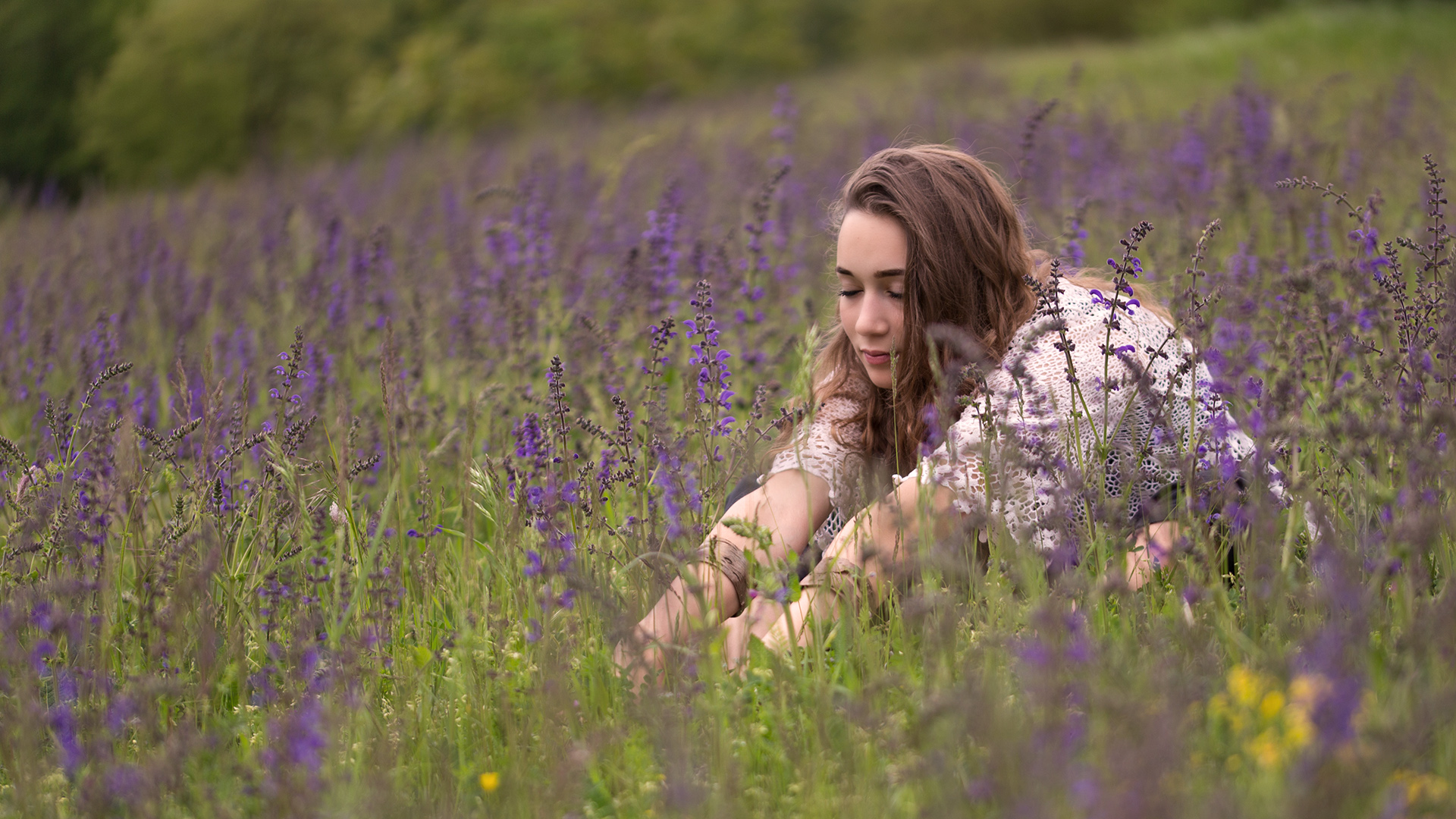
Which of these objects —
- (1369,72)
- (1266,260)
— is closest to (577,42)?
(1369,72)

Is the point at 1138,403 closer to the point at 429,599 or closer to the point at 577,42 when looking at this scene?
the point at 429,599

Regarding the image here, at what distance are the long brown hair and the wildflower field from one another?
31 centimetres

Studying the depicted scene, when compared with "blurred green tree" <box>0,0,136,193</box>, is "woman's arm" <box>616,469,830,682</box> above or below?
below

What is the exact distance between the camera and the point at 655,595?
7.78 feet

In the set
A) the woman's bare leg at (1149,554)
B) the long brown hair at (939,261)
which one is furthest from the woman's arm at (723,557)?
the woman's bare leg at (1149,554)

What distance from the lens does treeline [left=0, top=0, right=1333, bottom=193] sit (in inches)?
631

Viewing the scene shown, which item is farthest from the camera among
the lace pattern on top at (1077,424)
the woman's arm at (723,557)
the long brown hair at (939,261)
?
the long brown hair at (939,261)

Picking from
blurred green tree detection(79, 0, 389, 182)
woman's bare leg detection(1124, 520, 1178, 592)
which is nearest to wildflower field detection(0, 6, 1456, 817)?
woman's bare leg detection(1124, 520, 1178, 592)

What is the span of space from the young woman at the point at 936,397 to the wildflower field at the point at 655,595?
13cm

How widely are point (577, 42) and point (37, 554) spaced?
16041mm

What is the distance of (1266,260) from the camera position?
13.0 feet

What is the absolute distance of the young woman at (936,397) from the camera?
239 centimetres

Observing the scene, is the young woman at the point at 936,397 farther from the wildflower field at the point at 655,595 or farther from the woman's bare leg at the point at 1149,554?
the wildflower field at the point at 655,595

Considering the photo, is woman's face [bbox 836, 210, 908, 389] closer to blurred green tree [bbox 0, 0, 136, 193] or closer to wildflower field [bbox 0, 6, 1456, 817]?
wildflower field [bbox 0, 6, 1456, 817]
